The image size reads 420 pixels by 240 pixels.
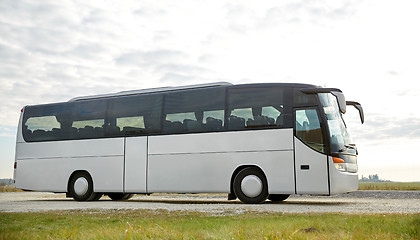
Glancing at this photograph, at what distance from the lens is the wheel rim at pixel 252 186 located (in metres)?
14.0

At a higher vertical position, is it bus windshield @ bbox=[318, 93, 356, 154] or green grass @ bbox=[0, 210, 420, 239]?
bus windshield @ bbox=[318, 93, 356, 154]

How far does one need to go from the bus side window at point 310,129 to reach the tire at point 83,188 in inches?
311

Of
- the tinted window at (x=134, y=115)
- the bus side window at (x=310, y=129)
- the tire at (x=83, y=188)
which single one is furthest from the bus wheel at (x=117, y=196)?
the bus side window at (x=310, y=129)

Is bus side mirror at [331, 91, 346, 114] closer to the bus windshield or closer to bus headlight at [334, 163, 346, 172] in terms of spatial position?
the bus windshield

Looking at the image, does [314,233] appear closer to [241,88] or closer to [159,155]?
[241,88]

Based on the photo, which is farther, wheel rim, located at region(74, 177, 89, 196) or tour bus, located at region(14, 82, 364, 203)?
wheel rim, located at region(74, 177, 89, 196)

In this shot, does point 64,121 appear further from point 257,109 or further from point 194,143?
point 257,109

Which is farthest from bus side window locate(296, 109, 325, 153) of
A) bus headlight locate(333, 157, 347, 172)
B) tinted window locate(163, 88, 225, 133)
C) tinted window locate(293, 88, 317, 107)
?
tinted window locate(163, 88, 225, 133)

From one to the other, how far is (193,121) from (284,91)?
2971 mm

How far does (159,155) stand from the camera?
15891 millimetres

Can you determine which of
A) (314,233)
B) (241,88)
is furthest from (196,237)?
(241,88)

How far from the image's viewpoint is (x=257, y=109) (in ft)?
46.4

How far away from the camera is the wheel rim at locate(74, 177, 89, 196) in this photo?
17422mm

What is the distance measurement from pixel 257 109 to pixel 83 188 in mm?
7196
